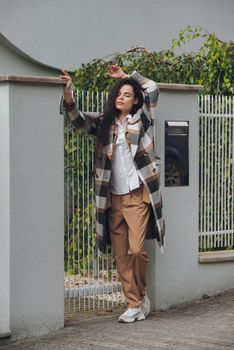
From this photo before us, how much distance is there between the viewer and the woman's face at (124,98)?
870cm

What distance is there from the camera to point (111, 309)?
9.28m

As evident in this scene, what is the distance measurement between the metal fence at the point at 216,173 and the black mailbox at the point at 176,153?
0.34 metres

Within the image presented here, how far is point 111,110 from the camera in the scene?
343 inches

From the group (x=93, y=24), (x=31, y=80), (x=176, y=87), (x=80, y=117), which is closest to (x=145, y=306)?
(x=80, y=117)

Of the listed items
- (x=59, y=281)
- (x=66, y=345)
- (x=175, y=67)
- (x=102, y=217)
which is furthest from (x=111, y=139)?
(x=175, y=67)

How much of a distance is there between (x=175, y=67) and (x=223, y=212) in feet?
6.88

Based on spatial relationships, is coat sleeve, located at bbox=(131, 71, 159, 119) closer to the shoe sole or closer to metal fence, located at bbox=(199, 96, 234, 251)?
metal fence, located at bbox=(199, 96, 234, 251)

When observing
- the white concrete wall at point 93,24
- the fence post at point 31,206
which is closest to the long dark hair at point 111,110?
the fence post at point 31,206

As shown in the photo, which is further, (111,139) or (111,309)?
(111,309)

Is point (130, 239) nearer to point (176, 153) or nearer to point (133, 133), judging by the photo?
point (133, 133)

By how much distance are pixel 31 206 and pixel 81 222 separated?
2.50 ft

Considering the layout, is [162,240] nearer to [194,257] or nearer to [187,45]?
[194,257]

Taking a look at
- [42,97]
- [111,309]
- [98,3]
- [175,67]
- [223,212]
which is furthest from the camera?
[98,3]

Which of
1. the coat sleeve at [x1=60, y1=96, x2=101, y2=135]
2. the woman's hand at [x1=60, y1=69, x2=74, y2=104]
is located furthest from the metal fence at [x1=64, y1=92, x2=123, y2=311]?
the woman's hand at [x1=60, y1=69, x2=74, y2=104]
